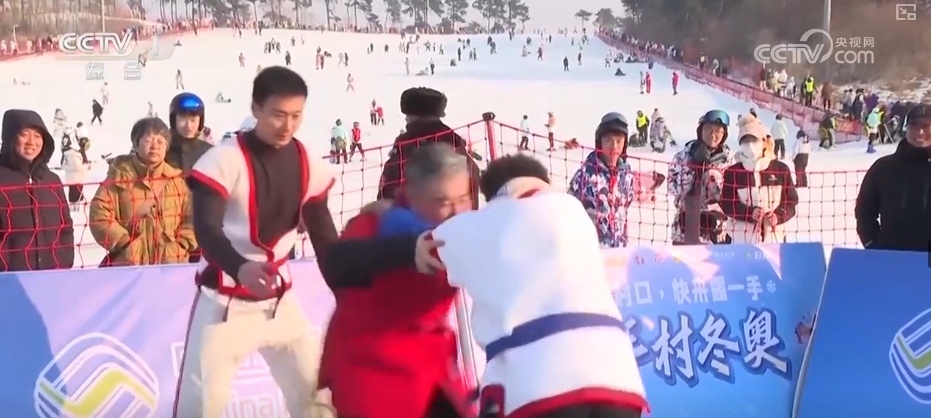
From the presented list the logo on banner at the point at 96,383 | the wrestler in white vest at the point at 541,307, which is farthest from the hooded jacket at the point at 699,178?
the wrestler in white vest at the point at 541,307

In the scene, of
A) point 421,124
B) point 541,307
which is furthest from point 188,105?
point 541,307

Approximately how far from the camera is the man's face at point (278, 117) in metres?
2.74

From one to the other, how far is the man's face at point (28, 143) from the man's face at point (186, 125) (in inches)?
24.0

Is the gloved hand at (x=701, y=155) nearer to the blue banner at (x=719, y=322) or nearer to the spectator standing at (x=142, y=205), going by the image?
the blue banner at (x=719, y=322)

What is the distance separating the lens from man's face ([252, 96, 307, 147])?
274cm

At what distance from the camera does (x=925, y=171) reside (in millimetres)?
4312

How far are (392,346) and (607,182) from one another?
2.73 m

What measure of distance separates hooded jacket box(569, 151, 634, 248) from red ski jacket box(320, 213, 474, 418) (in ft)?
8.33

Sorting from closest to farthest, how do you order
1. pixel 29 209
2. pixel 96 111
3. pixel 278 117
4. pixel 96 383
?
pixel 278 117 < pixel 96 383 < pixel 29 209 < pixel 96 111

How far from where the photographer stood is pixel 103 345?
3.88 m

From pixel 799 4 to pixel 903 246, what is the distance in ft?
78.7

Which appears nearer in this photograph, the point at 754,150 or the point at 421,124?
the point at 421,124

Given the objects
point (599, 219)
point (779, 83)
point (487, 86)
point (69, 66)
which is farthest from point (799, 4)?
point (599, 219)

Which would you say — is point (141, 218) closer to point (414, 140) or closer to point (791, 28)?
point (414, 140)
